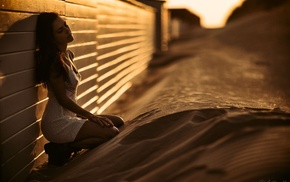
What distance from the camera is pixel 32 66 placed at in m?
4.12

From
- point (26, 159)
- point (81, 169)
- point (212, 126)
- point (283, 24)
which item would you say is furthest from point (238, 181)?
point (283, 24)

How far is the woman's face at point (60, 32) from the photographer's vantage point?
165 inches

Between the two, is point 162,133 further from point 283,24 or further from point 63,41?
point 283,24

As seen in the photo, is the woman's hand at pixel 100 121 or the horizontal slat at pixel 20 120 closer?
the horizontal slat at pixel 20 120

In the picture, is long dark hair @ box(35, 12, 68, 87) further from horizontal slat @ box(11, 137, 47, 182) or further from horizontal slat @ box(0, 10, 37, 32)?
horizontal slat @ box(11, 137, 47, 182)

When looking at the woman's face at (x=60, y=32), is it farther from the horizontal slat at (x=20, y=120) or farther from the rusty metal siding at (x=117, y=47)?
the rusty metal siding at (x=117, y=47)

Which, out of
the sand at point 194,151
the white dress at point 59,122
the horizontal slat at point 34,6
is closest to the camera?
the sand at point 194,151

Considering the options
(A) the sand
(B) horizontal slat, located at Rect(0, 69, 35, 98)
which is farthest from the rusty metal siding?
(B) horizontal slat, located at Rect(0, 69, 35, 98)

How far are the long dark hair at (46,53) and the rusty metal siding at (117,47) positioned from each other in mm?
3183

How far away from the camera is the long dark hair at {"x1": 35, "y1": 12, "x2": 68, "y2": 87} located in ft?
13.5

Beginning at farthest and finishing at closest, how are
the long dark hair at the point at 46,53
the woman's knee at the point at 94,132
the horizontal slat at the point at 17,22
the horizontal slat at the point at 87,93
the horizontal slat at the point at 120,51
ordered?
the horizontal slat at the point at 120,51 < the horizontal slat at the point at 87,93 < the woman's knee at the point at 94,132 < the long dark hair at the point at 46,53 < the horizontal slat at the point at 17,22

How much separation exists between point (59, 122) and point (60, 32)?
911mm

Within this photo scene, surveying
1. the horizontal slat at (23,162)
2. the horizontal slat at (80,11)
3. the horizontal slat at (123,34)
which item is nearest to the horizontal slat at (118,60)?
the horizontal slat at (123,34)

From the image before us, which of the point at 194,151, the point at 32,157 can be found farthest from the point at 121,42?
the point at 194,151
